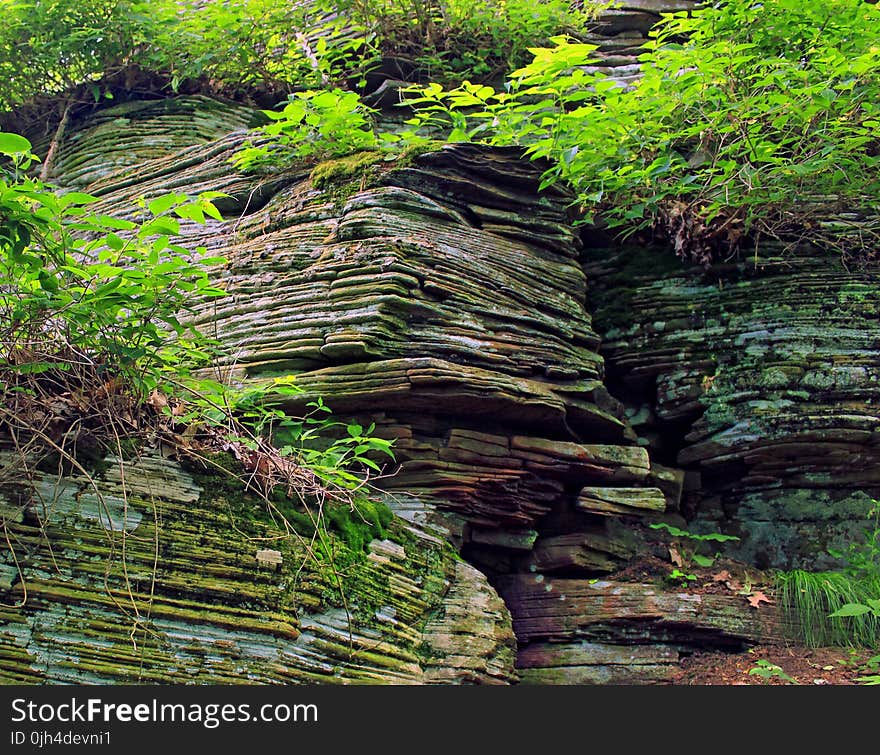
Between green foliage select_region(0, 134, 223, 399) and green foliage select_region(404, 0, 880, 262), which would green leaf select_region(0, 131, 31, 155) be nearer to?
green foliage select_region(0, 134, 223, 399)

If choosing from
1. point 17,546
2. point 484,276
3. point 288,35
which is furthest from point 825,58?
point 17,546

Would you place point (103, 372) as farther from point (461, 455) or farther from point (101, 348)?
point (461, 455)

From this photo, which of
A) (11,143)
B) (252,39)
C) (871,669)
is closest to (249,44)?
(252,39)

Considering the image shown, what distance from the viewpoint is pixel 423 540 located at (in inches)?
197

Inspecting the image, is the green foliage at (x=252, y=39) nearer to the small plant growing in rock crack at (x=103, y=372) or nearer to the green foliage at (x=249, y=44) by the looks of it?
the green foliage at (x=249, y=44)

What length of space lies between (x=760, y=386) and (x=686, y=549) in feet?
4.65

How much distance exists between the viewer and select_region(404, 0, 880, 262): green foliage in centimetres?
576

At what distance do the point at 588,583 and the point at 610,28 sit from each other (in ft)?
20.6

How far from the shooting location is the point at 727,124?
6.23 meters

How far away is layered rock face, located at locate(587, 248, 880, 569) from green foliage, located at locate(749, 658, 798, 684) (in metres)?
1.15

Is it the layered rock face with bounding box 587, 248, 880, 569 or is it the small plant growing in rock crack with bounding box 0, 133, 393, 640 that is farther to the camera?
the layered rock face with bounding box 587, 248, 880, 569

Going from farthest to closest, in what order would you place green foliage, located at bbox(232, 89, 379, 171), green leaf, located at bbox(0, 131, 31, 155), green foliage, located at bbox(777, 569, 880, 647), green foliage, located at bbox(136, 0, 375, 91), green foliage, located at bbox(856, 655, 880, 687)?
green foliage, located at bbox(136, 0, 375, 91) → green foliage, located at bbox(232, 89, 379, 171) → green foliage, located at bbox(777, 569, 880, 647) → green foliage, located at bbox(856, 655, 880, 687) → green leaf, located at bbox(0, 131, 31, 155)

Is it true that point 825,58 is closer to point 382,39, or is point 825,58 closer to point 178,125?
point 382,39

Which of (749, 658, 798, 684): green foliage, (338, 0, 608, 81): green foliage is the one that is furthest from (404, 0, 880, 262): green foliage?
(749, 658, 798, 684): green foliage
